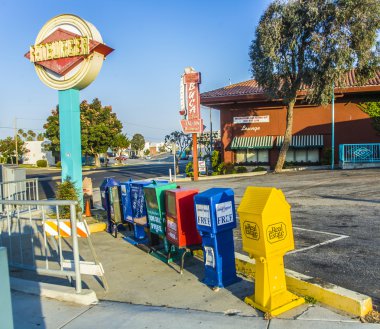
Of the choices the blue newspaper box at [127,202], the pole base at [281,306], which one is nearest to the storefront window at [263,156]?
the blue newspaper box at [127,202]

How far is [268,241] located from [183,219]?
1.90 meters

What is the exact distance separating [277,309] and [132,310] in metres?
1.86

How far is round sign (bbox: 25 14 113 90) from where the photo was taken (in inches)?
410

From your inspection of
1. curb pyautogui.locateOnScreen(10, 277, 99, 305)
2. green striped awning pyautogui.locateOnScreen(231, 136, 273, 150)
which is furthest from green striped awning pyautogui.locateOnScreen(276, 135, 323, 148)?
curb pyautogui.locateOnScreen(10, 277, 99, 305)

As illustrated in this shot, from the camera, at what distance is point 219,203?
5.28 meters

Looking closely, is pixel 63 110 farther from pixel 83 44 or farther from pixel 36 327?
pixel 36 327

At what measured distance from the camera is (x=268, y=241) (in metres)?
4.45

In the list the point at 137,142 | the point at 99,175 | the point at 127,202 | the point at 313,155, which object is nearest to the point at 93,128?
the point at 99,175

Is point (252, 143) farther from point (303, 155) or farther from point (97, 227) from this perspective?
point (97, 227)

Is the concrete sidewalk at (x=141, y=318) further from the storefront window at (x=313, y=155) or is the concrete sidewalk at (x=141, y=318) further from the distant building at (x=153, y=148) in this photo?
the distant building at (x=153, y=148)

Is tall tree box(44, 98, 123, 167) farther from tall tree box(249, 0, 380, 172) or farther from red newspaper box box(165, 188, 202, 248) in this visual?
red newspaper box box(165, 188, 202, 248)

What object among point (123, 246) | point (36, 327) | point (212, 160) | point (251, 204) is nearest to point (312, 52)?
point (212, 160)

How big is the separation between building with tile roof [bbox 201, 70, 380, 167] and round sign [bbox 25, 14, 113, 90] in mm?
17114

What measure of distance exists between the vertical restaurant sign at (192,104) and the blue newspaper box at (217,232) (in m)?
18.7
